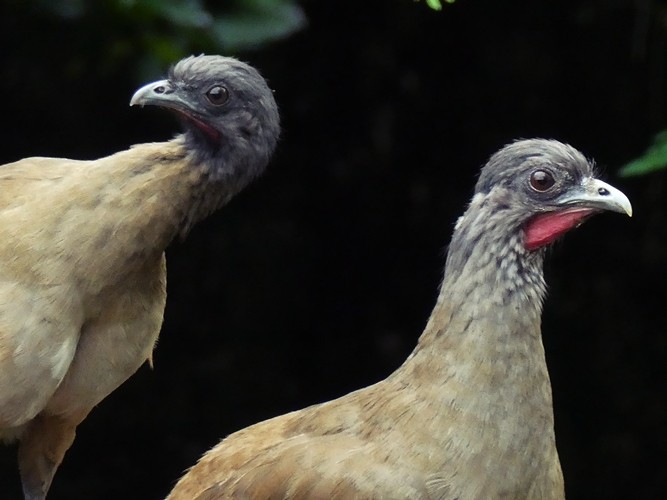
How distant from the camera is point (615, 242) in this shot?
6008 millimetres

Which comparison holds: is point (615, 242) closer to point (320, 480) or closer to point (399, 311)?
point (399, 311)

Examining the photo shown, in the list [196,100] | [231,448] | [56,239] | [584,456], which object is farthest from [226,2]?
[584,456]

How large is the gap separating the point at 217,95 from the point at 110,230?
46cm

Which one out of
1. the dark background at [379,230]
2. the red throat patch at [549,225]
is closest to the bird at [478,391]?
the red throat patch at [549,225]

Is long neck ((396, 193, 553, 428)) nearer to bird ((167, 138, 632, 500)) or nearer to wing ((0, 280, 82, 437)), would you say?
bird ((167, 138, 632, 500))

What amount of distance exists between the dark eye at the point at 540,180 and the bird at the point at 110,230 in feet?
2.65

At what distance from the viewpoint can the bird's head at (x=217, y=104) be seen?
3.75 m

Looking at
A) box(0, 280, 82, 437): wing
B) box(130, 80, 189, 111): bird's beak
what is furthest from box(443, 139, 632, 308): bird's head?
box(0, 280, 82, 437): wing

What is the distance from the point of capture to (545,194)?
3.39 metres

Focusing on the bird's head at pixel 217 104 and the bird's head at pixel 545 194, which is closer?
the bird's head at pixel 545 194

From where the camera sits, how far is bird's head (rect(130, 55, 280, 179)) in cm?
375

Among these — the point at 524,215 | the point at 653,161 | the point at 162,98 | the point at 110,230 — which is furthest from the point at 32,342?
the point at 653,161

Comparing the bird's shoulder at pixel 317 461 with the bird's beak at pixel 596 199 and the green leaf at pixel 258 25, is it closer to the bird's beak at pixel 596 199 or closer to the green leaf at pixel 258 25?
the bird's beak at pixel 596 199

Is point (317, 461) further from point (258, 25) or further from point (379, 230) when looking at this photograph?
point (379, 230)
